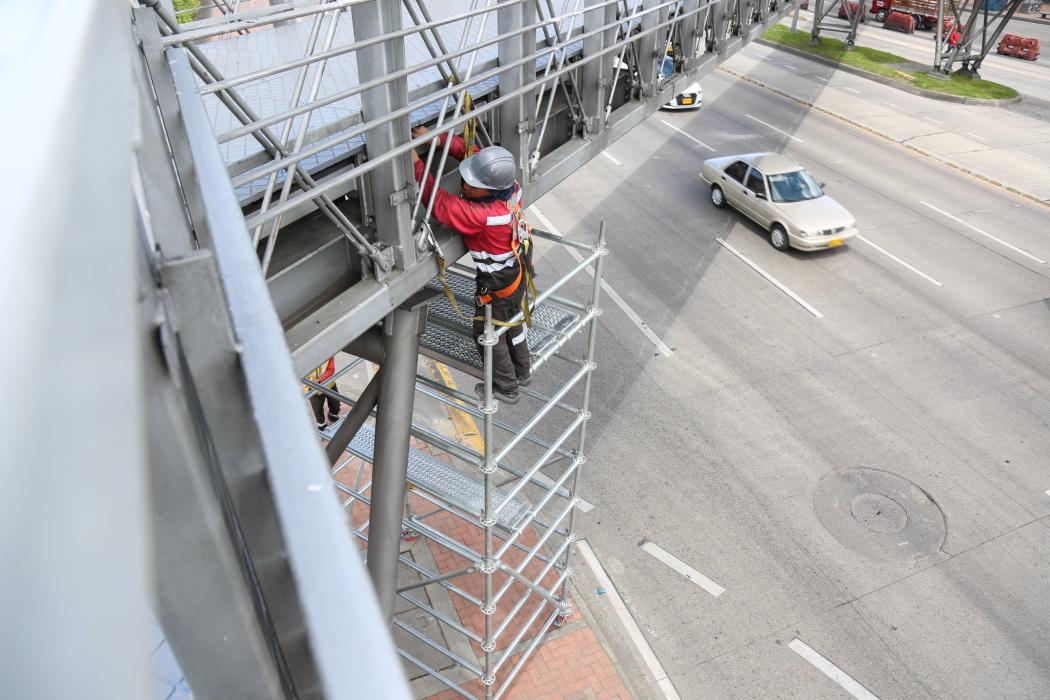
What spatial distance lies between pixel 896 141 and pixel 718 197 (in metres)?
7.57

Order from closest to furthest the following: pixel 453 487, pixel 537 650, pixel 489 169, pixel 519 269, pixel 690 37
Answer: pixel 489 169, pixel 519 269, pixel 453 487, pixel 537 650, pixel 690 37

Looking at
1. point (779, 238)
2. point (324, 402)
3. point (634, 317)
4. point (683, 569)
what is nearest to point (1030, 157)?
point (779, 238)

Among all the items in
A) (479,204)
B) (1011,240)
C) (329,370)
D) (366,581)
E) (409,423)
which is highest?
(366,581)

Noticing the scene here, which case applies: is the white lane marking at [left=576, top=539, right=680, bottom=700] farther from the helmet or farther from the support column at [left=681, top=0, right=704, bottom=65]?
the support column at [left=681, top=0, right=704, bottom=65]

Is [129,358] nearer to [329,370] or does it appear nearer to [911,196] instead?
[329,370]

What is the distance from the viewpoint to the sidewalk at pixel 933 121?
20.4m

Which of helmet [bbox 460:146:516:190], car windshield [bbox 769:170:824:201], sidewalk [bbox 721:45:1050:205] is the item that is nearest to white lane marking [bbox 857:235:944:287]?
car windshield [bbox 769:170:824:201]

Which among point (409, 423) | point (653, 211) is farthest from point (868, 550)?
point (653, 211)

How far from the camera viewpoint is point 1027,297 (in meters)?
14.9

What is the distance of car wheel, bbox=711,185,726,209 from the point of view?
1773 cm

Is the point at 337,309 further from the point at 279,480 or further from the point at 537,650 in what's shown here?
the point at 537,650

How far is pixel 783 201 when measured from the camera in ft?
A: 53.6

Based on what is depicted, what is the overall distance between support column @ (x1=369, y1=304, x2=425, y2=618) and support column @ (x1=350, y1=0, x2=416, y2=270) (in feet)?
2.19

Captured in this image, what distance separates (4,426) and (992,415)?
44.4ft
